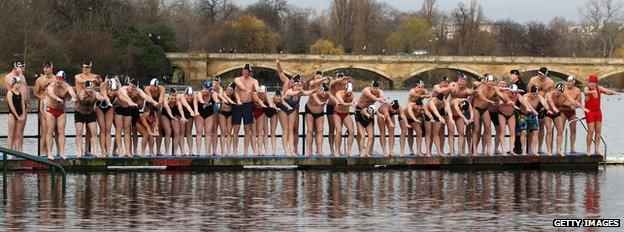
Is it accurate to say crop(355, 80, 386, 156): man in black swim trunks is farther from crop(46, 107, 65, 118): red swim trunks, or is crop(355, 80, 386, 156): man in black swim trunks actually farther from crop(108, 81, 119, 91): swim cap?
crop(46, 107, 65, 118): red swim trunks

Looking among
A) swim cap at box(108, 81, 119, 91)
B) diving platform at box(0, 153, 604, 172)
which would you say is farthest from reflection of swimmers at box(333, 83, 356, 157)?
swim cap at box(108, 81, 119, 91)

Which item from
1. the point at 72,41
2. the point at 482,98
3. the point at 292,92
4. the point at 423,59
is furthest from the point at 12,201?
the point at 423,59

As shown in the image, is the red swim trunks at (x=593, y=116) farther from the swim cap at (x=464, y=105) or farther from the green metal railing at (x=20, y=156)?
the green metal railing at (x=20, y=156)

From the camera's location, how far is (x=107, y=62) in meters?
106

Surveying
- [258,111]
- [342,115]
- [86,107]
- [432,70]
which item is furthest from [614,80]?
[86,107]

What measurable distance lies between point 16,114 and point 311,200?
7068 millimetres

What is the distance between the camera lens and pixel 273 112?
3027 centimetres

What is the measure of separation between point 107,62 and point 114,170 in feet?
256

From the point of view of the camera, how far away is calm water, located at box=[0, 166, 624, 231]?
21156mm

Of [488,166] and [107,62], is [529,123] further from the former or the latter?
[107,62]

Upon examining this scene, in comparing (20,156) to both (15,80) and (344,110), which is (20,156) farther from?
(344,110)

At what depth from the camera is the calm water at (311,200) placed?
21156mm

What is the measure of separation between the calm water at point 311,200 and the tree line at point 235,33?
59.5 meters

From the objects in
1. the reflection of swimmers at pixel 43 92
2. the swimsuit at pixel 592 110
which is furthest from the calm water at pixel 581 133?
the swimsuit at pixel 592 110
